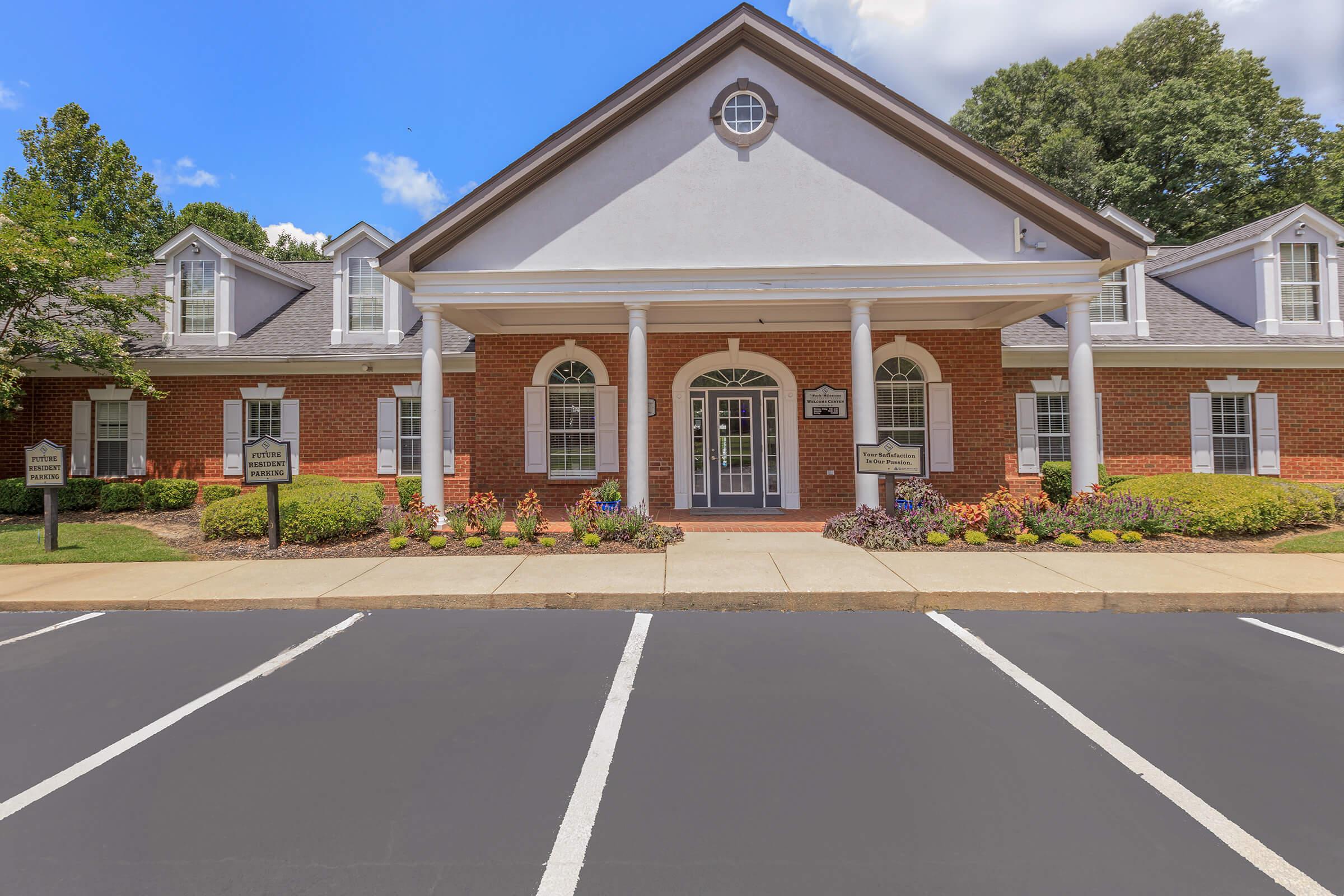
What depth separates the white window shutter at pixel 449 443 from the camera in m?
13.5

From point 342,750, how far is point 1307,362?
60.9 ft

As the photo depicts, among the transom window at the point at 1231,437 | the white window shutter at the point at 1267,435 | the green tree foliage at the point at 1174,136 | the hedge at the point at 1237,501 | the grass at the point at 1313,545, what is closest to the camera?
the grass at the point at 1313,545

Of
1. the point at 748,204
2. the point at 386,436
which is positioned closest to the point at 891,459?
the point at 748,204

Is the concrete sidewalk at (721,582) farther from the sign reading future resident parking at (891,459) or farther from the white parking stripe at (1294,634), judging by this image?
the sign reading future resident parking at (891,459)

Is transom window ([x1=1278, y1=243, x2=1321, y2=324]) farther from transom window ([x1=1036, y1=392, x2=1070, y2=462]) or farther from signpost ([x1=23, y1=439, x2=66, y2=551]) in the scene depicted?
signpost ([x1=23, y1=439, x2=66, y2=551])

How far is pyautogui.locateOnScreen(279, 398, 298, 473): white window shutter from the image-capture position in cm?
1360

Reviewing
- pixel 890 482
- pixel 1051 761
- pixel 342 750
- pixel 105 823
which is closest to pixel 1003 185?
pixel 890 482

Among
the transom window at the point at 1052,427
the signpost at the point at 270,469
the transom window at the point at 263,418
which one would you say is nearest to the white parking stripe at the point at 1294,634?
the transom window at the point at 1052,427

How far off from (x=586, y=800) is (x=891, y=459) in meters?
7.46

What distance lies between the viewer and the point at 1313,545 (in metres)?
8.48

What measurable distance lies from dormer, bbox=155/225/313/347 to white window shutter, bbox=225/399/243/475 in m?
1.50

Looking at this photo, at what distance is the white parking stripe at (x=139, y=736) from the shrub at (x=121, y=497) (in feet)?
36.9

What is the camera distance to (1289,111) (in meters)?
26.8

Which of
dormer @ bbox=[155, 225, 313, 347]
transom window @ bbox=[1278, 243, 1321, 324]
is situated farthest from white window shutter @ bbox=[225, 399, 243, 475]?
transom window @ bbox=[1278, 243, 1321, 324]
